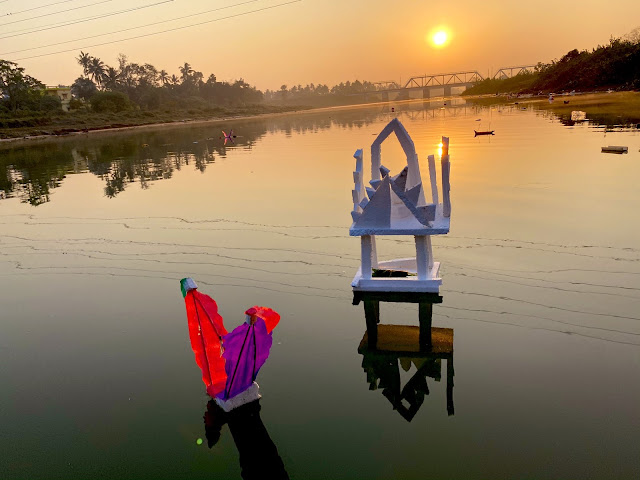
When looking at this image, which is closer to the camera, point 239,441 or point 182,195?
point 239,441

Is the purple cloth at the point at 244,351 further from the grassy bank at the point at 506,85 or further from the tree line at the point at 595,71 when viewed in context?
the grassy bank at the point at 506,85

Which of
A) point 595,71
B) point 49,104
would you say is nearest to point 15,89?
point 49,104

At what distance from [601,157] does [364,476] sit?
17925mm

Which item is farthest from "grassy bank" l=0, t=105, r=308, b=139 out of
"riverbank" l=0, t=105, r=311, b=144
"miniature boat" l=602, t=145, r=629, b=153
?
"miniature boat" l=602, t=145, r=629, b=153

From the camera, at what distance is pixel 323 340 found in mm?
6309

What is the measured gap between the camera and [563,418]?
448 centimetres

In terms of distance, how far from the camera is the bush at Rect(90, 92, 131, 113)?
97.5 meters

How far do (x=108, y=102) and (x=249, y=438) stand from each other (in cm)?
10571

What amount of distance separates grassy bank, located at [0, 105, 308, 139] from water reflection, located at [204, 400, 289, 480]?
7823cm

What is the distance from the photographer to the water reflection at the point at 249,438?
→ 4215 mm

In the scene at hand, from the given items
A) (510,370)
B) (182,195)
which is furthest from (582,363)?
(182,195)

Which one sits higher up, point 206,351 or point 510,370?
point 206,351

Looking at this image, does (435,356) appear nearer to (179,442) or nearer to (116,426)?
(179,442)

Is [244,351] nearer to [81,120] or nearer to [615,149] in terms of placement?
[615,149]
